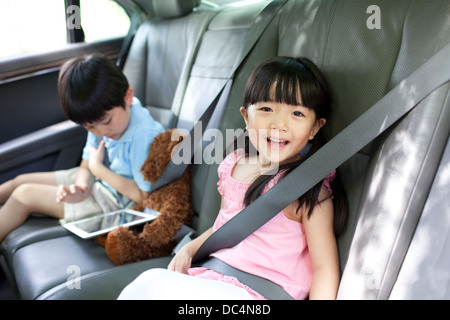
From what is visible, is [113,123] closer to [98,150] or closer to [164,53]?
[98,150]

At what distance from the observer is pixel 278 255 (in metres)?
1.07

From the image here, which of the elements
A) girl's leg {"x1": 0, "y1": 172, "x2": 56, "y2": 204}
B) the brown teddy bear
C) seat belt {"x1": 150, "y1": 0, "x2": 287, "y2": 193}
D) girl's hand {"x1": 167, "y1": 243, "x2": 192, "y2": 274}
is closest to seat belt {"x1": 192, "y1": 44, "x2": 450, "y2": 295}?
girl's hand {"x1": 167, "y1": 243, "x2": 192, "y2": 274}

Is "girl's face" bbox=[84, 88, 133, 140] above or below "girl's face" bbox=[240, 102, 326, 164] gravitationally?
below

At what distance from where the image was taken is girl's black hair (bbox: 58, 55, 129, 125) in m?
1.56

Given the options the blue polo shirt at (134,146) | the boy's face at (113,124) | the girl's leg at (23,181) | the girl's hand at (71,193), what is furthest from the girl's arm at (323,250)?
the girl's leg at (23,181)

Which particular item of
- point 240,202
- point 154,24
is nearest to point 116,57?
point 154,24

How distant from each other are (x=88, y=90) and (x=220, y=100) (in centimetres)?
50

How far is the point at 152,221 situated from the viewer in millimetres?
1510

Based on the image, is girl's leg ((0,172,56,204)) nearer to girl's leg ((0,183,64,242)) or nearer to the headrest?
girl's leg ((0,183,64,242))

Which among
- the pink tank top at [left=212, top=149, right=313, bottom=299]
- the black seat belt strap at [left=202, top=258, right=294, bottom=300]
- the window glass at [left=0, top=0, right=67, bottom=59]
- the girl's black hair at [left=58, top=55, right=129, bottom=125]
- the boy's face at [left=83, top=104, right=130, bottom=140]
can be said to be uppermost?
the window glass at [left=0, top=0, right=67, bottom=59]

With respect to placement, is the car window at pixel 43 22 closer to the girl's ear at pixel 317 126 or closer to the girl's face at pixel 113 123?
the girl's face at pixel 113 123

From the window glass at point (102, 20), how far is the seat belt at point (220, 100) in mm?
1077

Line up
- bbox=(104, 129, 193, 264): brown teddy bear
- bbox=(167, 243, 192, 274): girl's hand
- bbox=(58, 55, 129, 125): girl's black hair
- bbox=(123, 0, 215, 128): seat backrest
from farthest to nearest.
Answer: bbox=(123, 0, 215, 128): seat backrest < bbox=(58, 55, 129, 125): girl's black hair < bbox=(104, 129, 193, 264): brown teddy bear < bbox=(167, 243, 192, 274): girl's hand

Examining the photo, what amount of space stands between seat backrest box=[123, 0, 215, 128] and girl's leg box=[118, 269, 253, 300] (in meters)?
1.06
